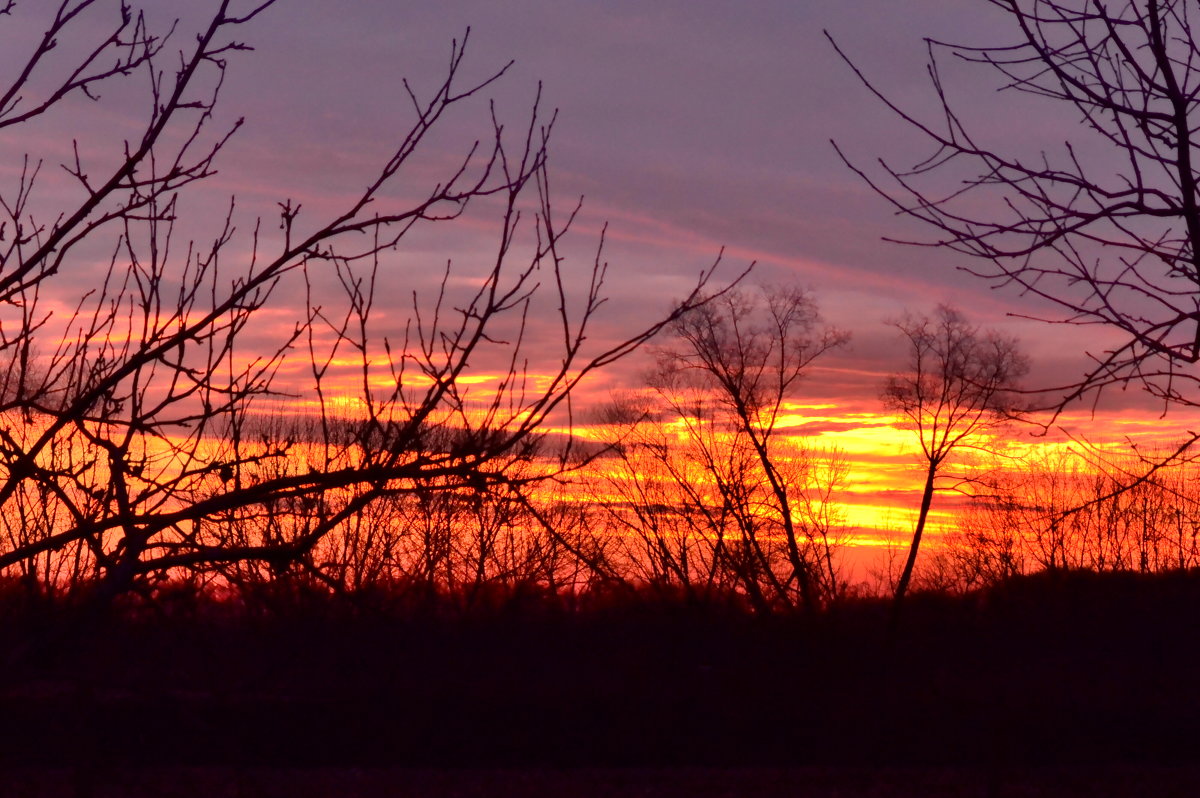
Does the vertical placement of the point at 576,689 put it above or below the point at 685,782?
above

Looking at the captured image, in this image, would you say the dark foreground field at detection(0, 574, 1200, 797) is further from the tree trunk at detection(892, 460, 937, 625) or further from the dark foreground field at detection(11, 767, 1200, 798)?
the tree trunk at detection(892, 460, 937, 625)

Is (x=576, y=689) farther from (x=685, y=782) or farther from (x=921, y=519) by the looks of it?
(x=921, y=519)

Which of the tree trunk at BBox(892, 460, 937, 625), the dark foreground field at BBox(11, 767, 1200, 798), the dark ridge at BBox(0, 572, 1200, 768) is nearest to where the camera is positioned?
the dark ridge at BBox(0, 572, 1200, 768)

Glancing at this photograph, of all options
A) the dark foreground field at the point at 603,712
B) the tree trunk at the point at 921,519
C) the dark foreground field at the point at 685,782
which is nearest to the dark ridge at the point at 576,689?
the dark foreground field at the point at 603,712

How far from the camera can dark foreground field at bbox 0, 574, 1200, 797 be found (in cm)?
512

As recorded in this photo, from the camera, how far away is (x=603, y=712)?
768cm

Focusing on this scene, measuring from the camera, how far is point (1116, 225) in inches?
162

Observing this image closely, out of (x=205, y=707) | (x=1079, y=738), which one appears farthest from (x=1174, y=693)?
(x=205, y=707)

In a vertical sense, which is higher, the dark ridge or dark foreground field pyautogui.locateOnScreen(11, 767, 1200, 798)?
the dark ridge

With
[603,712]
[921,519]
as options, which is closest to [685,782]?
[603,712]

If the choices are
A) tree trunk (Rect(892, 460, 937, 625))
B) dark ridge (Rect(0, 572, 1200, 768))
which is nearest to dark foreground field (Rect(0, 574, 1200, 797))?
dark ridge (Rect(0, 572, 1200, 768))

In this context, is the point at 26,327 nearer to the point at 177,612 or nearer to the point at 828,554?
the point at 177,612

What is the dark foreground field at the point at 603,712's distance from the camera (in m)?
5.12

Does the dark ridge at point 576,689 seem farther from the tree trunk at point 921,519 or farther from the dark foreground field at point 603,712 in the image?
the tree trunk at point 921,519
